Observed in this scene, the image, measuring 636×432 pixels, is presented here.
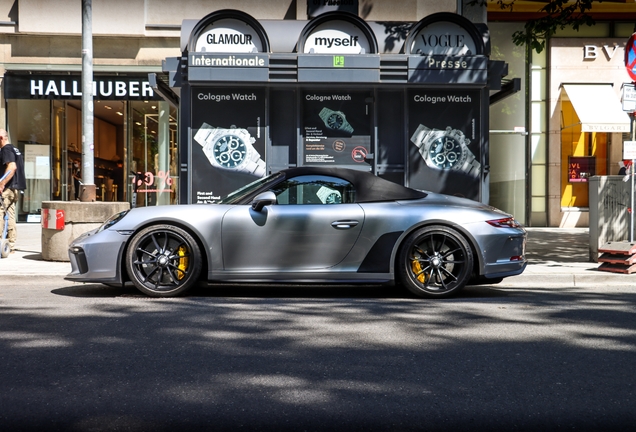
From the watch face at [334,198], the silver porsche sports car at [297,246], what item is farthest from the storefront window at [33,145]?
the watch face at [334,198]

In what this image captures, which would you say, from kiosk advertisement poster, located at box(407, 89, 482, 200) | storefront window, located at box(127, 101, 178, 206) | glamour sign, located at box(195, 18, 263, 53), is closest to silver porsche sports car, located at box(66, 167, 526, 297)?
kiosk advertisement poster, located at box(407, 89, 482, 200)

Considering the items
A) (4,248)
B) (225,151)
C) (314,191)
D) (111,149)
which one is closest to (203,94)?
(225,151)

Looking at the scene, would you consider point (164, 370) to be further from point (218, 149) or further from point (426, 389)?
point (218, 149)

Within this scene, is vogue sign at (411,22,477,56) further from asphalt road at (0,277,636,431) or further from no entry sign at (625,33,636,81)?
asphalt road at (0,277,636,431)

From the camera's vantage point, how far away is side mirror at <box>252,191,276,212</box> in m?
6.48

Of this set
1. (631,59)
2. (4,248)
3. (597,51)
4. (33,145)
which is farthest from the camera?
(597,51)

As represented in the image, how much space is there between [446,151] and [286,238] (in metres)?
5.33

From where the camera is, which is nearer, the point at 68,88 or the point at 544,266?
the point at 544,266

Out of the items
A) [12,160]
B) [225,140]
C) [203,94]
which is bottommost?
[12,160]

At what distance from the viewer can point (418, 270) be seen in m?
6.64

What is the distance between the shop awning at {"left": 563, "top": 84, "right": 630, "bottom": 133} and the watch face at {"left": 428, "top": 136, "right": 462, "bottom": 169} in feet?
27.5

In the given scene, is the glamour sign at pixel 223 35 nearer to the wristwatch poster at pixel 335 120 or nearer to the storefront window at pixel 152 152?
the wristwatch poster at pixel 335 120

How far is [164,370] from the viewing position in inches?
152

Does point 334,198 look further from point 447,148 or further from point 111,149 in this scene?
point 111,149
